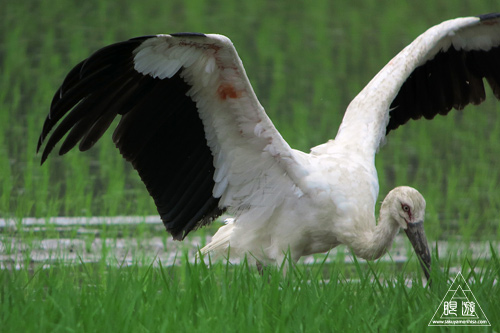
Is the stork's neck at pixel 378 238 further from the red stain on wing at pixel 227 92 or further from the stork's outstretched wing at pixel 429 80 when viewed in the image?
the red stain on wing at pixel 227 92

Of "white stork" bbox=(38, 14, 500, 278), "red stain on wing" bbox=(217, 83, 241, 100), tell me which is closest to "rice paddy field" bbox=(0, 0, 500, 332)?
"white stork" bbox=(38, 14, 500, 278)

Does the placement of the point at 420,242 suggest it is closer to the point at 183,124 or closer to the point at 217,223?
the point at 183,124

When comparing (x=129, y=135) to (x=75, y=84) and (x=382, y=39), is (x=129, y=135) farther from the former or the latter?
(x=382, y=39)

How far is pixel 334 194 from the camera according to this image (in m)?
4.93

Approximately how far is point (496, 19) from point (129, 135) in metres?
2.39

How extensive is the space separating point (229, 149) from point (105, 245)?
5.73 feet

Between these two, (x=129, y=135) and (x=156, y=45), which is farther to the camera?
(x=129, y=135)

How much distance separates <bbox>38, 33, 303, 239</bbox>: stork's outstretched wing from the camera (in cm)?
444

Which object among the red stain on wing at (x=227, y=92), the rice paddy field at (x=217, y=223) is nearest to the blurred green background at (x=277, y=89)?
the rice paddy field at (x=217, y=223)

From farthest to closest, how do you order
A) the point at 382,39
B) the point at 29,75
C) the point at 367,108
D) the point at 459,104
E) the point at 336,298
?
1. the point at 382,39
2. the point at 29,75
3. the point at 459,104
4. the point at 367,108
5. the point at 336,298

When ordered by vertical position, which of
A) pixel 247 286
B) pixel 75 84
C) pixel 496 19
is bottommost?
pixel 247 286

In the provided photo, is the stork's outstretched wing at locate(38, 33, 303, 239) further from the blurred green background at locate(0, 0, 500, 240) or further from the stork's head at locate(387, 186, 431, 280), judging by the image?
the blurred green background at locate(0, 0, 500, 240)

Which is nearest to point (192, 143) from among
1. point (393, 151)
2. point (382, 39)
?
point (393, 151)

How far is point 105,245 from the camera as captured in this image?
20.8ft
